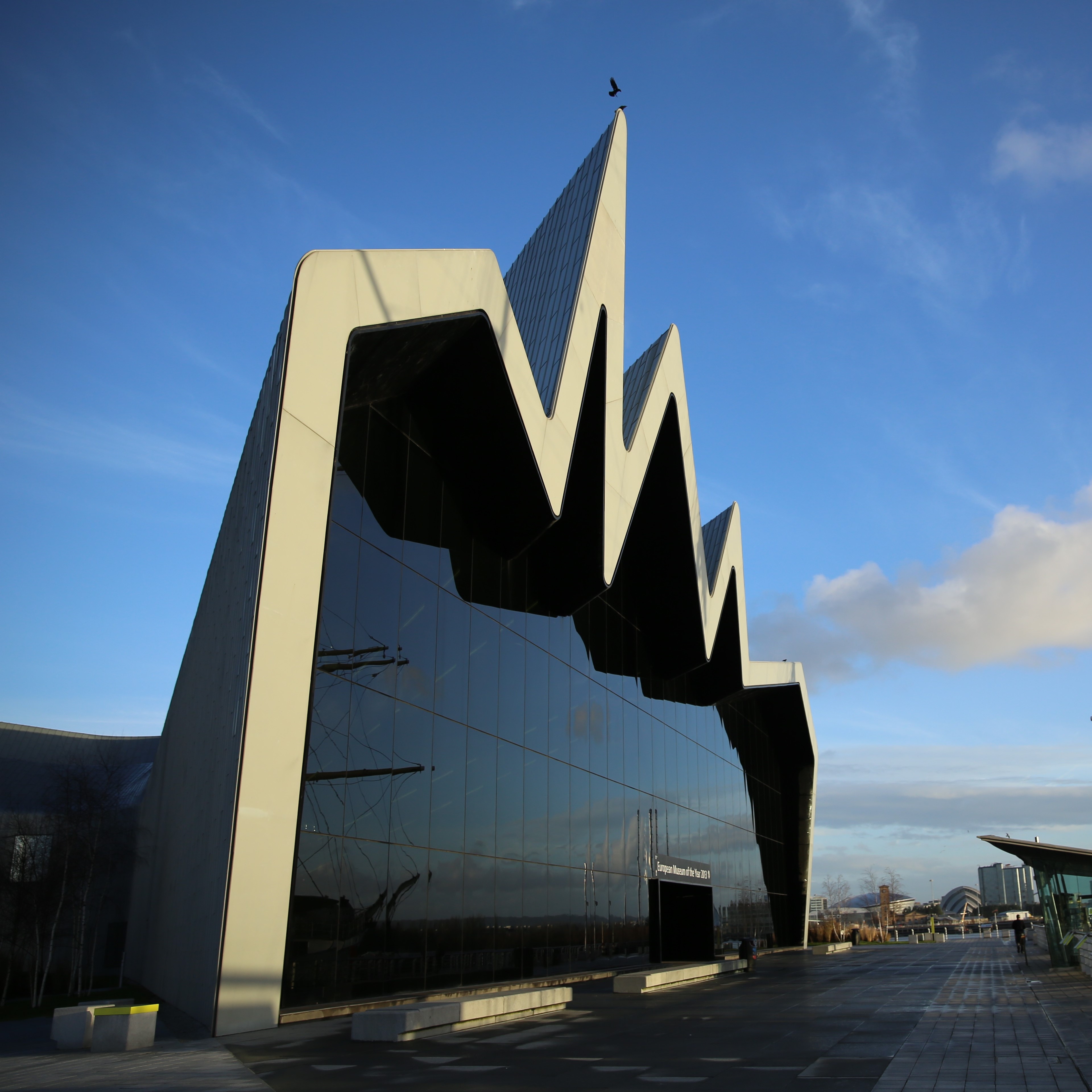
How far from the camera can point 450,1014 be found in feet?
38.5

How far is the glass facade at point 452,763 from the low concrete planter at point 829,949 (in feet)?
57.9

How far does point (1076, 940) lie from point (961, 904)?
13948 centimetres

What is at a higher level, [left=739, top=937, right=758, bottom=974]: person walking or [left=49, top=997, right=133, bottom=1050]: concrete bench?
[left=49, top=997, right=133, bottom=1050]: concrete bench

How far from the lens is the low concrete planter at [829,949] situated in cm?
3991

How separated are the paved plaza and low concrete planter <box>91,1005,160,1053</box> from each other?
218mm

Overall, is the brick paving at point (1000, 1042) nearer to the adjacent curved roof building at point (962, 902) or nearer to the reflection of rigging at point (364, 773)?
the reflection of rigging at point (364, 773)

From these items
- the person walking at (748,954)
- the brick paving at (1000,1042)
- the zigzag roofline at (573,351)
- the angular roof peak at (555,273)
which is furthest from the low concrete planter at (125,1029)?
the person walking at (748,954)

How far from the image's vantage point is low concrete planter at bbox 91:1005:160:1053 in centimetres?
998

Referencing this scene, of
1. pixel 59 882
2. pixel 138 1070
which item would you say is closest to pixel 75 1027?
pixel 138 1070

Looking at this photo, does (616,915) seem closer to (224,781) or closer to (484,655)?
(484,655)

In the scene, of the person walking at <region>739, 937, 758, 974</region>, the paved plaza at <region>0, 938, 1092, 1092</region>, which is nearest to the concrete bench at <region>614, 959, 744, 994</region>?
the person walking at <region>739, 937, 758, 974</region>

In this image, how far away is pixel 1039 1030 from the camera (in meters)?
11.1

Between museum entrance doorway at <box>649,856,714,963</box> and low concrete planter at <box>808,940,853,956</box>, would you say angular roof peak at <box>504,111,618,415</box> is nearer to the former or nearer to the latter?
museum entrance doorway at <box>649,856,714,963</box>

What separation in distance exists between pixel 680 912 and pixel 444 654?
1684 centimetres
